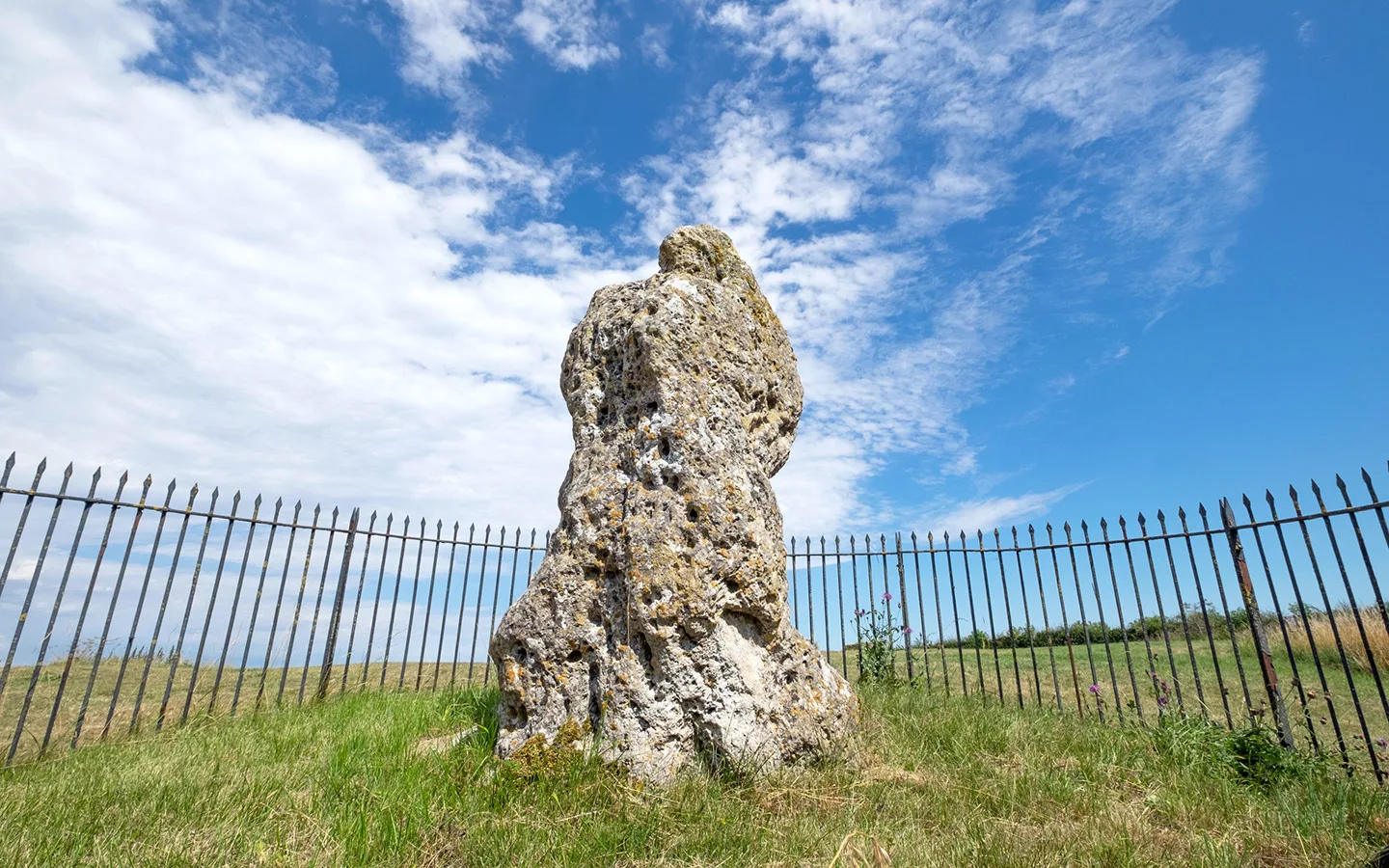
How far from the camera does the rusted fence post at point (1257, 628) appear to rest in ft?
18.6

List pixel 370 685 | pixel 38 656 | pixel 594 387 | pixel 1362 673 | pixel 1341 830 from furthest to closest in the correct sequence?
pixel 1362 673, pixel 370 685, pixel 38 656, pixel 594 387, pixel 1341 830

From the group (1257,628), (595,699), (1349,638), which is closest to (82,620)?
(595,699)

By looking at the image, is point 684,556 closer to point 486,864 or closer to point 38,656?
point 486,864

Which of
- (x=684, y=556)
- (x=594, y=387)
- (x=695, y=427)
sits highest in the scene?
(x=594, y=387)

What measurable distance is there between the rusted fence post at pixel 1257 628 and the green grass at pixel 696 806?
0.93 m

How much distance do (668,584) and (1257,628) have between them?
5456mm

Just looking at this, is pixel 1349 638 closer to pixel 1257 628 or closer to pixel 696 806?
pixel 1257 628

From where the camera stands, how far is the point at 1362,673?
29.5ft

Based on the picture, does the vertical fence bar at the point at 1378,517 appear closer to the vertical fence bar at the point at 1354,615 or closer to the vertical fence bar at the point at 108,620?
the vertical fence bar at the point at 1354,615

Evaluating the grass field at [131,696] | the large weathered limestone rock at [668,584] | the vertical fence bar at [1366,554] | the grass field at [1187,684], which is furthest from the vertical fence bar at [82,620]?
the vertical fence bar at [1366,554]

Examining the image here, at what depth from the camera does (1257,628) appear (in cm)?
605

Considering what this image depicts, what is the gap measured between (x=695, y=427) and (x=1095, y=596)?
5.16 m

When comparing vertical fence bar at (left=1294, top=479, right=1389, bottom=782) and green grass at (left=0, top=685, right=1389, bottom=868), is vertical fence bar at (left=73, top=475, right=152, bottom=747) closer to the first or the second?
green grass at (left=0, top=685, right=1389, bottom=868)

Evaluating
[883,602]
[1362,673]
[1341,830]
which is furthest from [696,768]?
[1362,673]
